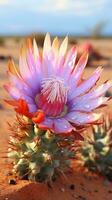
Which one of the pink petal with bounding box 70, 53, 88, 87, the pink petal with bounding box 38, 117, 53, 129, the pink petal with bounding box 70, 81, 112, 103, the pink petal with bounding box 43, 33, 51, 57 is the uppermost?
the pink petal with bounding box 43, 33, 51, 57

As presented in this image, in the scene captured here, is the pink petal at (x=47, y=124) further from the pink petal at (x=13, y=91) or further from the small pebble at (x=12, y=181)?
the small pebble at (x=12, y=181)

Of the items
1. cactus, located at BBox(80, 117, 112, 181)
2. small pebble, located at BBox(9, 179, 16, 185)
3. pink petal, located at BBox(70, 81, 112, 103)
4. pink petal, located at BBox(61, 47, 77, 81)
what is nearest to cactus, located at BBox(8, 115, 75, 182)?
small pebble, located at BBox(9, 179, 16, 185)

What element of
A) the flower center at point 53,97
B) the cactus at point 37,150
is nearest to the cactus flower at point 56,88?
the flower center at point 53,97

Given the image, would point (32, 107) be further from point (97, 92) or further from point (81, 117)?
point (97, 92)

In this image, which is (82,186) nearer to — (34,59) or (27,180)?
(27,180)

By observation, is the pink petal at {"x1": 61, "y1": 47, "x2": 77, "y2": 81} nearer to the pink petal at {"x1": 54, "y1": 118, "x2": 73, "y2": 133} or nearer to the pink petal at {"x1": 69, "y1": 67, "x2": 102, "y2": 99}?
the pink petal at {"x1": 69, "y1": 67, "x2": 102, "y2": 99}

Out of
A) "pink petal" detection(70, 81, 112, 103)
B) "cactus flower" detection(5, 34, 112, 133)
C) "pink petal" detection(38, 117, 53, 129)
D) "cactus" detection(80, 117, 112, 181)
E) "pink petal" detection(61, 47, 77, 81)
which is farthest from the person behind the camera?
"cactus" detection(80, 117, 112, 181)

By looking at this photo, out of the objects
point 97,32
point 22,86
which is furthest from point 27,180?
point 97,32
